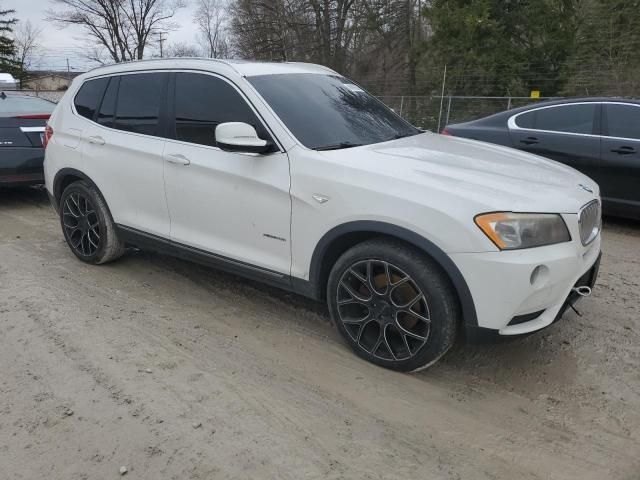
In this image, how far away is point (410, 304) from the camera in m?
2.98

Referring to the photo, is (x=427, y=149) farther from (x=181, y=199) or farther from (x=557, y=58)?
(x=557, y=58)

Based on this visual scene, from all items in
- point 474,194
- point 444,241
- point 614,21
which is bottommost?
point 444,241

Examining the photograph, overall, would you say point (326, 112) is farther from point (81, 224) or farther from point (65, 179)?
point (65, 179)

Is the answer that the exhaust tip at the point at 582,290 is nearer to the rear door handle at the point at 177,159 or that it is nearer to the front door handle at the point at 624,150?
the rear door handle at the point at 177,159

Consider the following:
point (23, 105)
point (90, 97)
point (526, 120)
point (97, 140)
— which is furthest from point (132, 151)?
point (526, 120)

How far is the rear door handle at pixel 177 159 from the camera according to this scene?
12.6 ft

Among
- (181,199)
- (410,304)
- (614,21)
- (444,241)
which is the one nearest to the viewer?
(444,241)

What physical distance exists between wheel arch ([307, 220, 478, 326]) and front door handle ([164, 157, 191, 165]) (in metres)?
1.22

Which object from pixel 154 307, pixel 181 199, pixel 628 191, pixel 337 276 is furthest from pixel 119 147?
pixel 628 191

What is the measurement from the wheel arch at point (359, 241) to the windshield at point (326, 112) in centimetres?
60

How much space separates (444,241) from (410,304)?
419 millimetres

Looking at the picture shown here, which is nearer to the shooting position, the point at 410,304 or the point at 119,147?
the point at 410,304

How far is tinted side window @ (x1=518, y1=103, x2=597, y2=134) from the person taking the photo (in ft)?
20.5

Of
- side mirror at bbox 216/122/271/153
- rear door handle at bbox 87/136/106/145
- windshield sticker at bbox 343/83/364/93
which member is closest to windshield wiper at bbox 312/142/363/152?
side mirror at bbox 216/122/271/153
